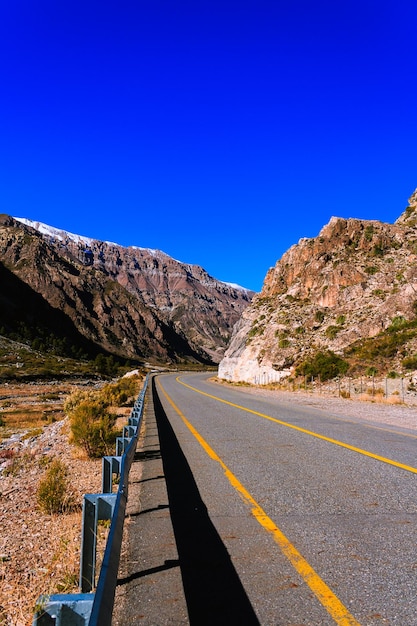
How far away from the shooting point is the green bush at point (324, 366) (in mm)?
35500

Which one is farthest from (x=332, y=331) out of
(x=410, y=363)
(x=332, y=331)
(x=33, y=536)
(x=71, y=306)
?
(x=71, y=306)

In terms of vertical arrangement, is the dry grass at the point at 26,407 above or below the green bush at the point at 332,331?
below

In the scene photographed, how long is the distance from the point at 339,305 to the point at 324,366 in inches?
533

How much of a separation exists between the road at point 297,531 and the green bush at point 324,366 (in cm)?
2662

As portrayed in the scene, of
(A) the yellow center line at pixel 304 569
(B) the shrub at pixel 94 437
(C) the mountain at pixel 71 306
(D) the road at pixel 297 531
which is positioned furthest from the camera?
(C) the mountain at pixel 71 306

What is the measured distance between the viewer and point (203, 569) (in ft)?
12.4

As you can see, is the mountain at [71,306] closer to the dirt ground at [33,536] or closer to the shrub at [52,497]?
the dirt ground at [33,536]

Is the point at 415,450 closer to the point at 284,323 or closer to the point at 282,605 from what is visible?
the point at 282,605

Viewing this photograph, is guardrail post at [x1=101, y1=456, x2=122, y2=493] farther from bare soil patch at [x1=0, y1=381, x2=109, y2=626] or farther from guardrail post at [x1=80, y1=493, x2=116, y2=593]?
→ guardrail post at [x1=80, y1=493, x2=116, y2=593]

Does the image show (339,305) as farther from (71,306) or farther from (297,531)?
(71,306)

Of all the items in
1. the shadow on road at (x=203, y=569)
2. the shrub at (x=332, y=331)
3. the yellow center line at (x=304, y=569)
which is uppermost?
the shrub at (x=332, y=331)

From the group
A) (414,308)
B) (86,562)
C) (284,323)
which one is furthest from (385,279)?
(86,562)

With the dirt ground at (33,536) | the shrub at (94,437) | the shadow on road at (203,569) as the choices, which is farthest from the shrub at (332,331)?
the shadow on road at (203,569)

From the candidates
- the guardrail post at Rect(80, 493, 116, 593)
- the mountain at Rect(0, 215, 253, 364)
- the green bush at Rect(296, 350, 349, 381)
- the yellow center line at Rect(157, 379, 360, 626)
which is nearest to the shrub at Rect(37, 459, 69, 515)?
the yellow center line at Rect(157, 379, 360, 626)
